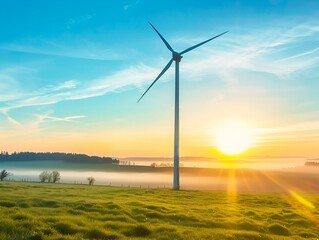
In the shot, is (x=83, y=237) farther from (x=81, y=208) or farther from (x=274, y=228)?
(x=274, y=228)

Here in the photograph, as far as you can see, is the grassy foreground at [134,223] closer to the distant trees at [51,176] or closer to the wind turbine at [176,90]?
the wind turbine at [176,90]

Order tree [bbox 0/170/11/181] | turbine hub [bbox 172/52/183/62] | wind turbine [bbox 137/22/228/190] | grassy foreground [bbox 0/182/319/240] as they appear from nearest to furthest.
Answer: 1. grassy foreground [bbox 0/182/319/240]
2. wind turbine [bbox 137/22/228/190]
3. turbine hub [bbox 172/52/183/62]
4. tree [bbox 0/170/11/181]

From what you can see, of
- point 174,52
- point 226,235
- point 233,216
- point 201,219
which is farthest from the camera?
point 174,52

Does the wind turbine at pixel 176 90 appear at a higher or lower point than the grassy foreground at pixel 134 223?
higher

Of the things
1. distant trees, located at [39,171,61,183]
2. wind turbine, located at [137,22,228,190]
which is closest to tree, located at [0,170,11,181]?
distant trees, located at [39,171,61,183]

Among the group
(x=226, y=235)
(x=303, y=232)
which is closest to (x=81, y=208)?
(x=226, y=235)

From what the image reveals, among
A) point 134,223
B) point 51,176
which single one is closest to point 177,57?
point 134,223

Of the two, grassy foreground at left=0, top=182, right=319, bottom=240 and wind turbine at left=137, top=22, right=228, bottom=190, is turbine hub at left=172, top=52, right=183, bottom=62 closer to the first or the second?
wind turbine at left=137, top=22, right=228, bottom=190

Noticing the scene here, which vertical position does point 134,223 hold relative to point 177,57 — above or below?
below

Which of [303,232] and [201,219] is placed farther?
[201,219]

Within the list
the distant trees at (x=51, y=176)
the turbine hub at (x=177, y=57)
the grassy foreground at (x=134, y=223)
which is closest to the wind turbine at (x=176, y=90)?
the turbine hub at (x=177, y=57)

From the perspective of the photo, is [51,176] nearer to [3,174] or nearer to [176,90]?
[3,174]

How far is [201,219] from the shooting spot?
94.9ft

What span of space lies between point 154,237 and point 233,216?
12.0m
